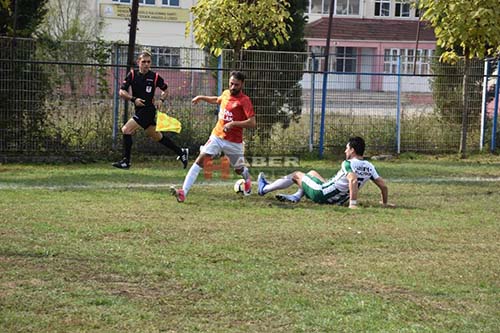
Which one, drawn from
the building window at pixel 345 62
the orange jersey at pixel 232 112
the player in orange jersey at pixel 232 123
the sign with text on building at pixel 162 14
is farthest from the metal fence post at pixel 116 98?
the sign with text on building at pixel 162 14

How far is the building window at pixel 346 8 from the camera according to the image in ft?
186

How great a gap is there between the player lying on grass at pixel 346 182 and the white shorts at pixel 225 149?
855mm

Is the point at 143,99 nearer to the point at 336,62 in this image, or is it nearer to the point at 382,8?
the point at 336,62

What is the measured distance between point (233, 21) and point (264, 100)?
202cm

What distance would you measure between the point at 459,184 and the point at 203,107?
5957mm

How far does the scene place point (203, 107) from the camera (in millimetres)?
17500

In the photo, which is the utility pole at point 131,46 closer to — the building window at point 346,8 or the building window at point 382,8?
the building window at point 346,8

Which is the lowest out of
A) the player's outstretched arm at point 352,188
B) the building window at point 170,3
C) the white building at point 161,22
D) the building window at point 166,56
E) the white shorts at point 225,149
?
the player's outstretched arm at point 352,188

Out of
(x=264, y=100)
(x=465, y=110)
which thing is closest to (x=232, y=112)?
(x=264, y=100)

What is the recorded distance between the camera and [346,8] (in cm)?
5672

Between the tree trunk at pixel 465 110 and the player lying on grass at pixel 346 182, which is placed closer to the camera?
the player lying on grass at pixel 346 182

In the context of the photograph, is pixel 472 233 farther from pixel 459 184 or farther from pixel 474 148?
pixel 474 148

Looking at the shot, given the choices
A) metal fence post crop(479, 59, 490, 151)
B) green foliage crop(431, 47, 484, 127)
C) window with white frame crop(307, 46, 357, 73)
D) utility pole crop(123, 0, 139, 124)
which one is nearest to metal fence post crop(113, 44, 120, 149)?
utility pole crop(123, 0, 139, 124)

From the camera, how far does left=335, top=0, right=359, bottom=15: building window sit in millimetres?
56625
